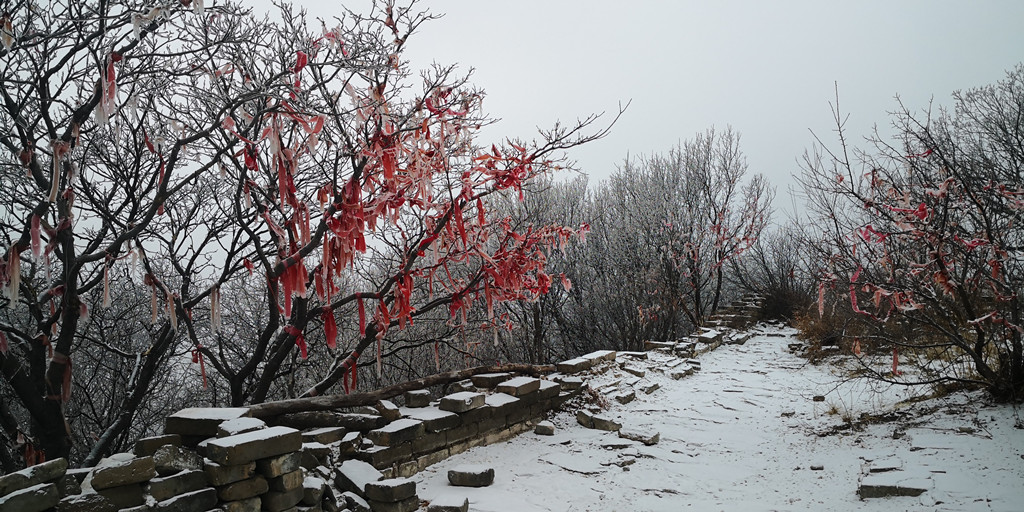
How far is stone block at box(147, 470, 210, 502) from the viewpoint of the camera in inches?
105

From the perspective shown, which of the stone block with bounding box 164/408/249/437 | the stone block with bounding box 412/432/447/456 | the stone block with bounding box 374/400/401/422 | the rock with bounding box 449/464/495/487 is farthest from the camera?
the stone block with bounding box 374/400/401/422

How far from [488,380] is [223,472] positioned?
3.27 m

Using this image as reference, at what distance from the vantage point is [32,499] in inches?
89.4

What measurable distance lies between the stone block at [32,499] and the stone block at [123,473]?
0.17 meters

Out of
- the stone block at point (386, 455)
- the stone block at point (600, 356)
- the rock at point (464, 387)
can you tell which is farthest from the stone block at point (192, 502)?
the stone block at point (600, 356)

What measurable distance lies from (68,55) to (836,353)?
11.0 metres

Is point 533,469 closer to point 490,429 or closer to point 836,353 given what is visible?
point 490,429

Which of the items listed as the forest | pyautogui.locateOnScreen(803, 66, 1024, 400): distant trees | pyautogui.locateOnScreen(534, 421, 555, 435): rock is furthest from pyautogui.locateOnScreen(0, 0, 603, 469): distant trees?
pyautogui.locateOnScreen(803, 66, 1024, 400): distant trees

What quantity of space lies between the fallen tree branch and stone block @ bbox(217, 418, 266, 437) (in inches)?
33.6

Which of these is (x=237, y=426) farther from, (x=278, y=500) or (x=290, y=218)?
(x=290, y=218)

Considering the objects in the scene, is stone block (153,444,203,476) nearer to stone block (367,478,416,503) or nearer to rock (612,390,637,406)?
stone block (367,478,416,503)

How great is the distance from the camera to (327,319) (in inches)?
140

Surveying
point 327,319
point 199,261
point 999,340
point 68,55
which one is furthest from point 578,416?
point 68,55

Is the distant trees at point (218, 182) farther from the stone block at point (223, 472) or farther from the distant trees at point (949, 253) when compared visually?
the distant trees at point (949, 253)
